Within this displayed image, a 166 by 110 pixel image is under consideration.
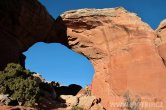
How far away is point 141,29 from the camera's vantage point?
30.7 m

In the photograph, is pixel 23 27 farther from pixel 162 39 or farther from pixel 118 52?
pixel 162 39

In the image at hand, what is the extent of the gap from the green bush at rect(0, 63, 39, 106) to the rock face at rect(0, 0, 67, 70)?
13.0 ft

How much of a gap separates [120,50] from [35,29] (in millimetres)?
9632

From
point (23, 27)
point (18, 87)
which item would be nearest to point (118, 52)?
point (23, 27)

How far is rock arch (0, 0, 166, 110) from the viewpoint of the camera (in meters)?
29.0

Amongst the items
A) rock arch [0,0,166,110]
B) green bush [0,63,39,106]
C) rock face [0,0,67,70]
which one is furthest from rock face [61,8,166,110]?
green bush [0,63,39,106]

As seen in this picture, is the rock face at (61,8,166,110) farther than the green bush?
Yes

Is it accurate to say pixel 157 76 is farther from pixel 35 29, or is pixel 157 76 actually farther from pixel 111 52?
pixel 35 29

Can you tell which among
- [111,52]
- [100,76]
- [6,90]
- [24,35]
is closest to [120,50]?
[111,52]

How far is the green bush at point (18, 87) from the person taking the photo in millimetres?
21688

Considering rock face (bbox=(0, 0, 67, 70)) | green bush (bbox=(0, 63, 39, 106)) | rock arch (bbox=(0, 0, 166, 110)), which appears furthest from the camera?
rock arch (bbox=(0, 0, 166, 110))

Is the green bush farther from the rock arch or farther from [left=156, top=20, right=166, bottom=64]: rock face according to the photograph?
[left=156, top=20, right=166, bottom=64]: rock face

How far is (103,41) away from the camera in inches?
1312

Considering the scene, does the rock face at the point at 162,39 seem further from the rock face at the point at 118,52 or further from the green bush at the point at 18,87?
the green bush at the point at 18,87
